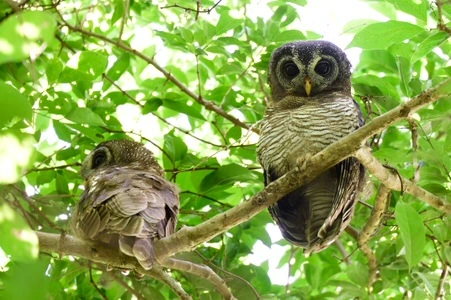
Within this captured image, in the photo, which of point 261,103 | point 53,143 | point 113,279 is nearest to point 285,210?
point 113,279

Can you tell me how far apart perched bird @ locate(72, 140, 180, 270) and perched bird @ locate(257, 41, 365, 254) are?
524mm

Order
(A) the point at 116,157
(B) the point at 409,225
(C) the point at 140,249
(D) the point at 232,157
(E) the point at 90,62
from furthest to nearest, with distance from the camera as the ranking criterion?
1. (D) the point at 232,157
2. (A) the point at 116,157
3. (E) the point at 90,62
4. (C) the point at 140,249
5. (B) the point at 409,225

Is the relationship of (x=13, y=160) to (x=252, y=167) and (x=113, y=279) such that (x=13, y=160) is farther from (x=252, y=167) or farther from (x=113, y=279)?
(x=252, y=167)

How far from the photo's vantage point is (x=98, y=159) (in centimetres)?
331

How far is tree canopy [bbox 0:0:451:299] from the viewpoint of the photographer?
2209 mm

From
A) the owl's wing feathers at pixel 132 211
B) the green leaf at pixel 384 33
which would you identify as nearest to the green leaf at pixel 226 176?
the owl's wing feathers at pixel 132 211

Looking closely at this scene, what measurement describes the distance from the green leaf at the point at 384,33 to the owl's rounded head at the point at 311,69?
2.33ft

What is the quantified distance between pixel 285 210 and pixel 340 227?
1.17ft

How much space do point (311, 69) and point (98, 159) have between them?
3.94ft

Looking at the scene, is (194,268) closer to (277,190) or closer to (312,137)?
(277,190)

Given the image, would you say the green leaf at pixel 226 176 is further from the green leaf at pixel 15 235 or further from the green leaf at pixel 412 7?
the green leaf at pixel 15 235

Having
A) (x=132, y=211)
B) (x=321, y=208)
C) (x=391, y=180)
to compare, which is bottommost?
(x=321, y=208)

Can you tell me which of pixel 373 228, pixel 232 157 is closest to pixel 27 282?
pixel 373 228

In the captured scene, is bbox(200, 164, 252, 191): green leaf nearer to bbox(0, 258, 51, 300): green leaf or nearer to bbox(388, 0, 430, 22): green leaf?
bbox(388, 0, 430, 22): green leaf
